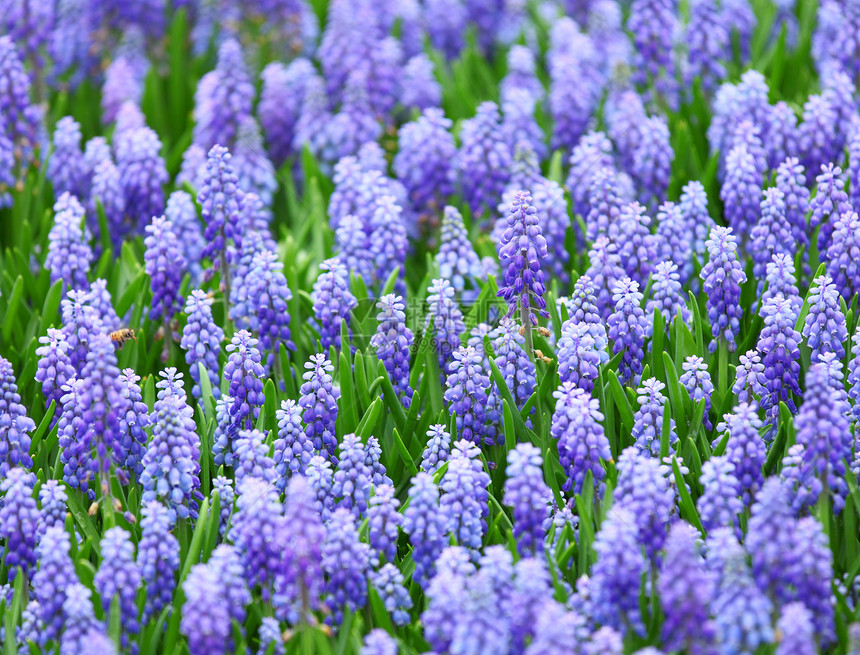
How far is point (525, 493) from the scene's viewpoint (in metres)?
5.12

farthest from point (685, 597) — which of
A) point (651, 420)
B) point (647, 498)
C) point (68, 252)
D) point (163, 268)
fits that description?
point (68, 252)

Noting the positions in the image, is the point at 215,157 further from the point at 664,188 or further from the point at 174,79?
the point at 174,79

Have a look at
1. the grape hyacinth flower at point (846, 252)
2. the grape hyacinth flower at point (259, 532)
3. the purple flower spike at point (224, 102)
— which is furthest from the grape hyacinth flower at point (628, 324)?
the purple flower spike at point (224, 102)

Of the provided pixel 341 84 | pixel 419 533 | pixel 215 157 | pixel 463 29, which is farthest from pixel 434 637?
pixel 463 29

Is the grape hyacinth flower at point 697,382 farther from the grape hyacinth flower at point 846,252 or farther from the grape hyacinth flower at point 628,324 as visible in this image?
the grape hyacinth flower at point 846,252

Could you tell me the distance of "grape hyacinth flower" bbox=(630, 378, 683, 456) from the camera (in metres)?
5.88

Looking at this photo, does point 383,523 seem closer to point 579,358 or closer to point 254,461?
point 254,461

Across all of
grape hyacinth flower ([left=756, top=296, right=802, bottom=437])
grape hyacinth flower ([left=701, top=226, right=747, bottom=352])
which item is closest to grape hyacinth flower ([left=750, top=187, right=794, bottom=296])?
grape hyacinth flower ([left=701, top=226, right=747, bottom=352])

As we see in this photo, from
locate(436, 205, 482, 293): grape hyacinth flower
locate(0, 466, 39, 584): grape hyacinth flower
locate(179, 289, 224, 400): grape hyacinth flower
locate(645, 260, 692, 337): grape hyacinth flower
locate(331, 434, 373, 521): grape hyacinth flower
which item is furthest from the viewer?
locate(436, 205, 482, 293): grape hyacinth flower

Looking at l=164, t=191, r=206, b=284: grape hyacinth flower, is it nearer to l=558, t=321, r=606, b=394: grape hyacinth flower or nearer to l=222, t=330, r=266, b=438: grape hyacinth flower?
l=222, t=330, r=266, b=438: grape hyacinth flower

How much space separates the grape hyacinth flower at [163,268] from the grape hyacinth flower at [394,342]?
174 centimetres

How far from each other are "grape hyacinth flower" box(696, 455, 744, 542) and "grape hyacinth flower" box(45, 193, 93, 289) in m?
5.15

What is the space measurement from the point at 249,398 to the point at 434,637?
2182 mm

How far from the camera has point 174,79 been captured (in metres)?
11.5
